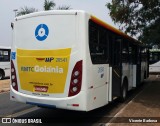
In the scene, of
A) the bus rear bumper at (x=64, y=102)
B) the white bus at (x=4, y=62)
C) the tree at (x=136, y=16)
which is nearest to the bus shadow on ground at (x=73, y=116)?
the bus rear bumper at (x=64, y=102)

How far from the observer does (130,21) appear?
14.6m

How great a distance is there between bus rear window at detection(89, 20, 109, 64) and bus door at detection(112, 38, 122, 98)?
108 cm

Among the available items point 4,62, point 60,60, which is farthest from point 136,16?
point 4,62

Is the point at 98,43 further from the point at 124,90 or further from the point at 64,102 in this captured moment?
the point at 124,90

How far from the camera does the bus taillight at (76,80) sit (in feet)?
24.5

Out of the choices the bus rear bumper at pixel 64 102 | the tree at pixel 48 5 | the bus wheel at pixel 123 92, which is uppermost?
the tree at pixel 48 5

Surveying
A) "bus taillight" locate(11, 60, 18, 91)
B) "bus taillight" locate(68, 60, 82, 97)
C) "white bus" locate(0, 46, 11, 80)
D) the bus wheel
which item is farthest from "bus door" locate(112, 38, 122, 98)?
"white bus" locate(0, 46, 11, 80)

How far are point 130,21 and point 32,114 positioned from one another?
748 cm

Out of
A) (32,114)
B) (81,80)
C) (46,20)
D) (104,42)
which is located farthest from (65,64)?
(32,114)

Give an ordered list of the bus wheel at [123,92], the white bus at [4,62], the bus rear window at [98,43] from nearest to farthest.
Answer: the bus rear window at [98,43] → the bus wheel at [123,92] → the white bus at [4,62]

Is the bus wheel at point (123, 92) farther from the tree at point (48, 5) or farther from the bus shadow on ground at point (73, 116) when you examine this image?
the tree at point (48, 5)

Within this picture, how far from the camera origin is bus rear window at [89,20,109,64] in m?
7.96

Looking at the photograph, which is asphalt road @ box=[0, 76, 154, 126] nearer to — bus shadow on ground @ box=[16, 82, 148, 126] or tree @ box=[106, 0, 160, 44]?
bus shadow on ground @ box=[16, 82, 148, 126]

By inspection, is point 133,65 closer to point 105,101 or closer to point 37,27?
point 105,101
